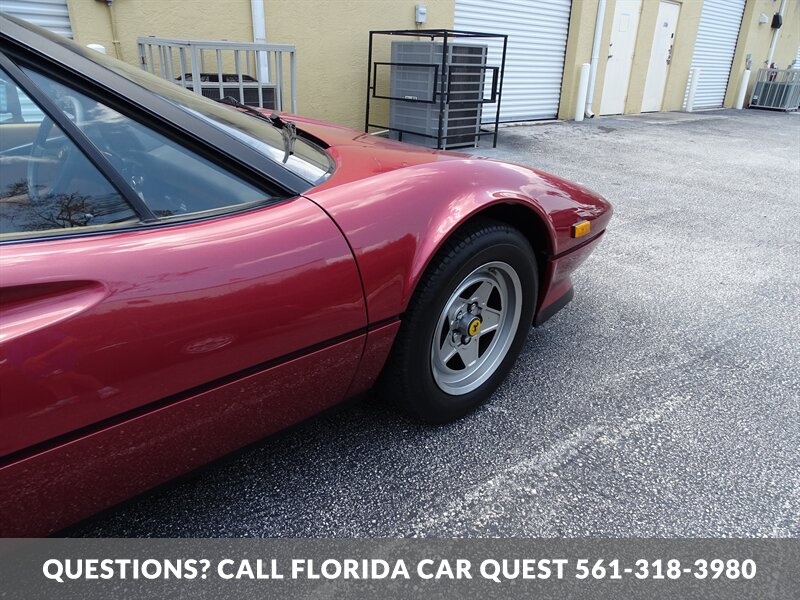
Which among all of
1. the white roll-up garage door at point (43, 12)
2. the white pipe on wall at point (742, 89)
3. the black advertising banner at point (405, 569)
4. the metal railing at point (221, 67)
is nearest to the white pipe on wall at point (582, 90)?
the metal railing at point (221, 67)

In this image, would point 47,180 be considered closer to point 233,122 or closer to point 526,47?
point 233,122

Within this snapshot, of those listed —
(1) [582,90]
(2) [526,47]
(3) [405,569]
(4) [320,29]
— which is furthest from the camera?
(1) [582,90]

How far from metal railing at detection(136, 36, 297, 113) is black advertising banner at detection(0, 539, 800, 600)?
14.0ft

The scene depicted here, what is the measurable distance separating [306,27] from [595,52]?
660 cm

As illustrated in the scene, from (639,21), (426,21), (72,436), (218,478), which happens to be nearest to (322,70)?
(426,21)

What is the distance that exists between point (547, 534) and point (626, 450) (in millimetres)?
551

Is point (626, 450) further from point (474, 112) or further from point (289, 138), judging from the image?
point (474, 112)

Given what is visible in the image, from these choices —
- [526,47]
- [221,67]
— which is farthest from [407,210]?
[526,47]

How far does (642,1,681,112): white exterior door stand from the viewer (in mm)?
12859

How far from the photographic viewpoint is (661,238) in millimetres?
4480

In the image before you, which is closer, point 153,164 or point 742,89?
point 153,164

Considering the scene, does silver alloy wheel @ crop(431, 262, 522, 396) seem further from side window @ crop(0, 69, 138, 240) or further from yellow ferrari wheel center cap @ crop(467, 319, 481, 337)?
side window @ crop(0, 69, 138, 240)

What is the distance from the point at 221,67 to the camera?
5363 millimetres

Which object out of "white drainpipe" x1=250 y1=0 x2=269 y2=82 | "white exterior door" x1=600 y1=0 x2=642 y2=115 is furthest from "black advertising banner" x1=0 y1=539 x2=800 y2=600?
"white exterior door" x1=600 y1=0 x2=642 y2=115
